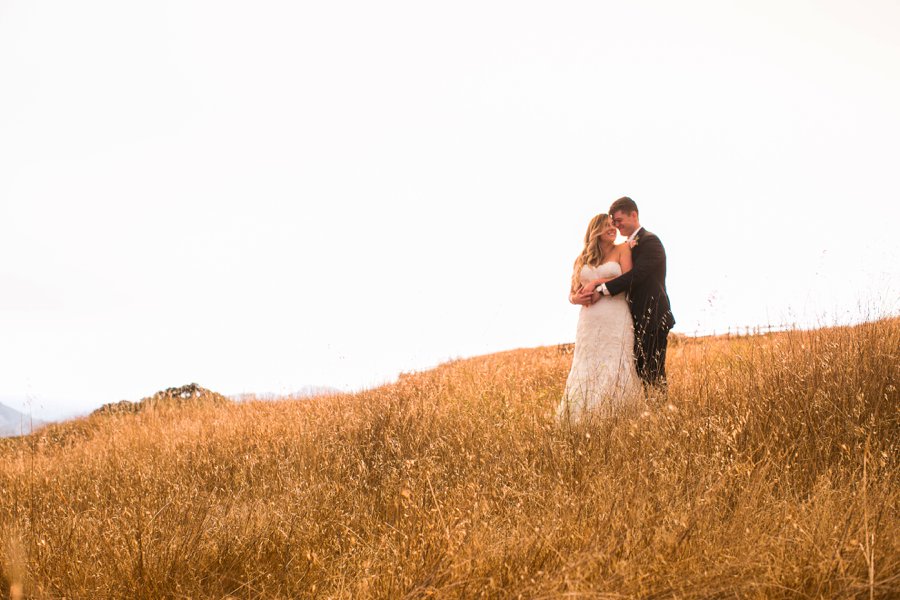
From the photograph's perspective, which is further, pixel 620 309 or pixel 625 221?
pixel 625 221

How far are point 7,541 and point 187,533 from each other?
47.8 inches

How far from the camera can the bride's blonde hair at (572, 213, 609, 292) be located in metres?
6.48

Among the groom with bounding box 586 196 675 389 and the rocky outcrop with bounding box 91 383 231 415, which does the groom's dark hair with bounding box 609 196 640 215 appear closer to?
the groom with bounding box 586 196 675 389

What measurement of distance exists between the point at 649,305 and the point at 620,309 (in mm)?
292

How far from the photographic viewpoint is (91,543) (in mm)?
3311

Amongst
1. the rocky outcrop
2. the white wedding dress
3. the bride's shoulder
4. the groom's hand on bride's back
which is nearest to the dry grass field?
the white wedding dress

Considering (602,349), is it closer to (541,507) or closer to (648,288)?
(648,288)

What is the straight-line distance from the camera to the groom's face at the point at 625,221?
6.46m

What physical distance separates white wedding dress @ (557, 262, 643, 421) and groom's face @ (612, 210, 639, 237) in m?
0.47

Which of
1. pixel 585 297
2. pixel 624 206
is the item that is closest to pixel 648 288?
pixel 585 297

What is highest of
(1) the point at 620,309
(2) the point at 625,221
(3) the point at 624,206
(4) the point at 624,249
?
(3) the point at 624,206

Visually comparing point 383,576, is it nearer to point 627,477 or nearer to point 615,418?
point 627,477

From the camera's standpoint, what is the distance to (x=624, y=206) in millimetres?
6469

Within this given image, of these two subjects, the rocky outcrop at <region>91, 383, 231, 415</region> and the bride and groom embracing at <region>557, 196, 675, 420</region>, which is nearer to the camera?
the bride and groom embracing at <region>557, 196, 675, 420</region>
